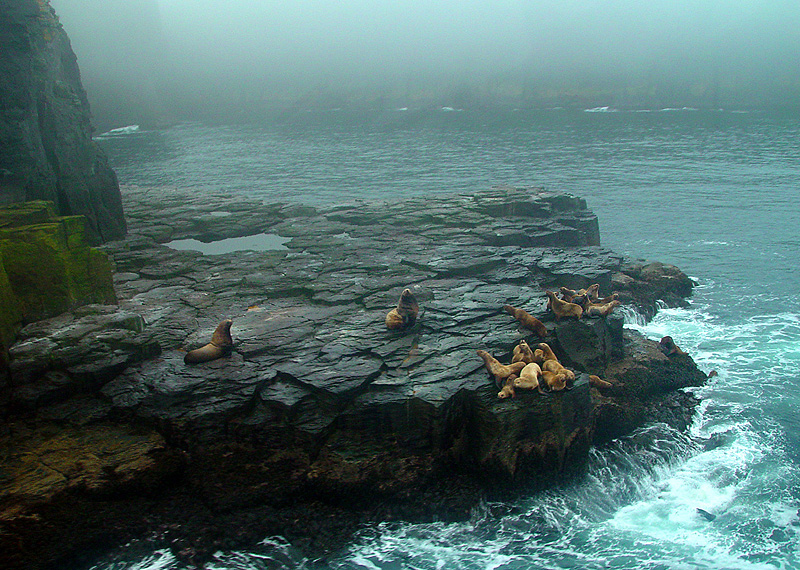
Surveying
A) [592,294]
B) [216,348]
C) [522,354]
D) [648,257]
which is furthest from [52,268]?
[648,257]

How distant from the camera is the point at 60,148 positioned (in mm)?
22672

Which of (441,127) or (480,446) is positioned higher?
(441,127)

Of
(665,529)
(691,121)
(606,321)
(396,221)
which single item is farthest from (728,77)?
(665,529)

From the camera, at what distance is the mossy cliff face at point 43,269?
48.7 feet

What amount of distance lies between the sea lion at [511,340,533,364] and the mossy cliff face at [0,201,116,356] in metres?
10.8

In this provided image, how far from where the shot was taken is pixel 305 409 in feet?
46.1

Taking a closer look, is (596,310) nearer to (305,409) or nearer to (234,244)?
(305,409)

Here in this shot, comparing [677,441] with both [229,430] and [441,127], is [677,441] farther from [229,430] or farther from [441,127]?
[441,127]

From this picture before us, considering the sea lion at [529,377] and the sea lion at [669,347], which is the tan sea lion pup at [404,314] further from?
the sea lion at [669,347]

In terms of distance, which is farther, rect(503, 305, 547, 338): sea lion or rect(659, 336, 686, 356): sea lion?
rect(659, 336, 686, 356): sea lion

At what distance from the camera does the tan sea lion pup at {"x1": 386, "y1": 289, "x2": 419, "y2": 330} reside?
16.6 meters

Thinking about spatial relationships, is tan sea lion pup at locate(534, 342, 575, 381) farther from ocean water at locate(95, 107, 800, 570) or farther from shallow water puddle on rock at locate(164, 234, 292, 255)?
shallow water puddle on rock at locate(164, 234, 292, 255)

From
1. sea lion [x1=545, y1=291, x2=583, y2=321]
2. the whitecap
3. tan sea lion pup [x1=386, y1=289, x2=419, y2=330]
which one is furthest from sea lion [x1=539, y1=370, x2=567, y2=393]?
the whitecap

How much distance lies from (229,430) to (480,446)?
5395mm
